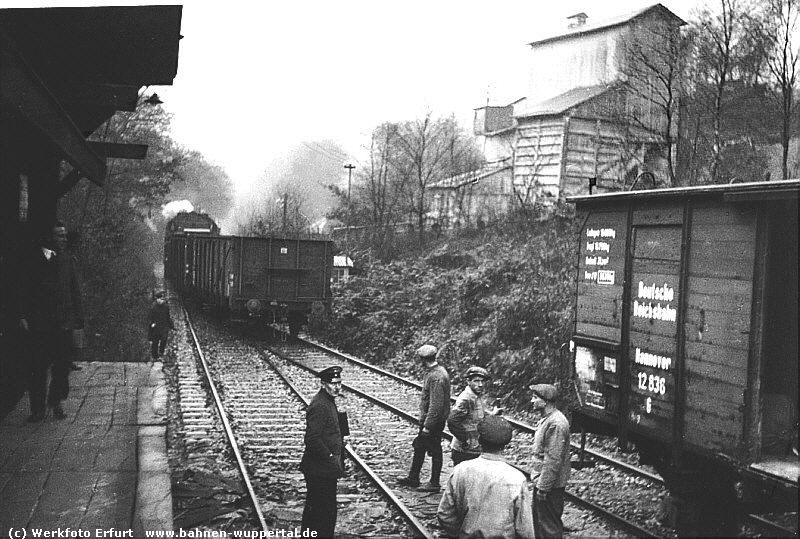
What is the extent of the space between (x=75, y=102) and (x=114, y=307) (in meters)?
14.3

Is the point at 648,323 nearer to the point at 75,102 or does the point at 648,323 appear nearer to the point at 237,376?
the point at 75,102

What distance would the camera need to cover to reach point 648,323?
7.08m

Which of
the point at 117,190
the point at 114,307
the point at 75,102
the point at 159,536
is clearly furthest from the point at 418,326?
the point at 117,190

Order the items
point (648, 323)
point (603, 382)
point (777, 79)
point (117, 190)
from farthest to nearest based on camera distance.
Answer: point (117, 190), point (777, 79), point (603, 382), point (648, 323)

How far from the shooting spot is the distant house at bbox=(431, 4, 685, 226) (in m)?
19.1

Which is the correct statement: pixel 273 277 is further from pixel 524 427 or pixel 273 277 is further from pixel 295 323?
pixel 524 427

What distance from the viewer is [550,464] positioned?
6484mm

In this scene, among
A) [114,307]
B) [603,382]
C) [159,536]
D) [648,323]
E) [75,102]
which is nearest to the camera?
[159,536]

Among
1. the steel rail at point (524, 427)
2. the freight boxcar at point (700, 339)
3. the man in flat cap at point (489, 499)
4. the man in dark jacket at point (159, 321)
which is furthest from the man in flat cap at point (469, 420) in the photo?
the man in dark jacket at point (159, 321)

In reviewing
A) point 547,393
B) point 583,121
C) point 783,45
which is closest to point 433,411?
point 547,393

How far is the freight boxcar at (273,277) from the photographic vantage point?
2170 cm

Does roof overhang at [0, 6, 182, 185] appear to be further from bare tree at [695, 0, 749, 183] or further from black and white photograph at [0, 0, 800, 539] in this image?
bare tree at [695, 0, 749, 183]

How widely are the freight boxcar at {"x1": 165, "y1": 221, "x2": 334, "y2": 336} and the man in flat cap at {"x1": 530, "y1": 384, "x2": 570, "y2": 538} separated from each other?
15.5 metres

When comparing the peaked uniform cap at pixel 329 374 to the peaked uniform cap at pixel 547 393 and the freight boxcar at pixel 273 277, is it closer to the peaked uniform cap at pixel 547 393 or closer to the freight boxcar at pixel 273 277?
the peaked uniform cap at pixel 547 393
